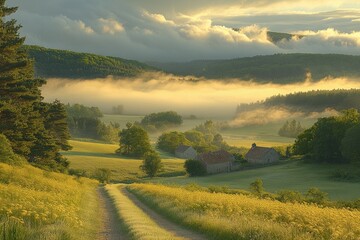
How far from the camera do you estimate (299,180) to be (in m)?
83.2

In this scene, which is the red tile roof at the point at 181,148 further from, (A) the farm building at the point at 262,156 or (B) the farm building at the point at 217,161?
(B) the farm building at the point at 217,161

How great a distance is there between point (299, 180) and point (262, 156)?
158ft

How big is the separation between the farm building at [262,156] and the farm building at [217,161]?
630 cm

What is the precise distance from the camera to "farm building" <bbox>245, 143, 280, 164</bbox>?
429ft

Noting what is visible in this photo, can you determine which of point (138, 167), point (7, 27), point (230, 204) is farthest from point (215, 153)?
point (230, 204)

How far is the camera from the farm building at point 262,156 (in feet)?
429

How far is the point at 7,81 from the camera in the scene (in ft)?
146

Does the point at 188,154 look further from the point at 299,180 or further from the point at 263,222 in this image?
the point at 263,222

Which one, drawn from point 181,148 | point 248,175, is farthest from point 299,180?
point 181,148

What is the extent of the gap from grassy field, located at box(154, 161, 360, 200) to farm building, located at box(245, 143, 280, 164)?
15.7 m

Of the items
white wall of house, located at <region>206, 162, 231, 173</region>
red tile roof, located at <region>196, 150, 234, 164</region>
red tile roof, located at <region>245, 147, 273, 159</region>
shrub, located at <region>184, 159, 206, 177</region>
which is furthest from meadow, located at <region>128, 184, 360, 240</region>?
red tile roof, located at <region>245, 147, 273, 159</region>

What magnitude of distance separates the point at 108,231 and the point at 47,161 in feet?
137

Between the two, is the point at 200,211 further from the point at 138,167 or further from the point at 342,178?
the point at 138,167

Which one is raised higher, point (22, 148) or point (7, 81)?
point (7, 81)
